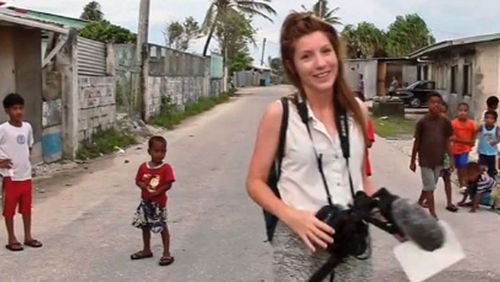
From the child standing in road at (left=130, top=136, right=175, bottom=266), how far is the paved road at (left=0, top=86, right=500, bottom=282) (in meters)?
0.26

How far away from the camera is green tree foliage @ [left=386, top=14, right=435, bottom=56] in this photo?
2633 inches

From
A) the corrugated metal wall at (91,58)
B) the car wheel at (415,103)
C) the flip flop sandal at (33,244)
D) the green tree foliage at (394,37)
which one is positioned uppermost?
the green tree foliage at (394,37)

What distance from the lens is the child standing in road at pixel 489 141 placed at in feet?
32.4

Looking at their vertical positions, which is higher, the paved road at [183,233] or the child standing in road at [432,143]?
the child standing in road at [432,143]

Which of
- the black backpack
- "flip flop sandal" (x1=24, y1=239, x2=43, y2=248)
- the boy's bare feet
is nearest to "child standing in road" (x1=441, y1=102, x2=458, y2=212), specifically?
"flip flop sandal" (x1=24, y1=239, x2=43, y2=248)

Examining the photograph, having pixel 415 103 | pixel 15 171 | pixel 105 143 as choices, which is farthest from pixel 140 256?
pixel 415 103

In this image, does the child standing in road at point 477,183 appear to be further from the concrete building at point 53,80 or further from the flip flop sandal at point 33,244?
the concrete building at point 53,80

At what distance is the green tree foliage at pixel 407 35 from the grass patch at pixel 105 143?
1973 inches

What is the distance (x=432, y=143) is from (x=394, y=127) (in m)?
15.7

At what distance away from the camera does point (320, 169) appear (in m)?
2.71

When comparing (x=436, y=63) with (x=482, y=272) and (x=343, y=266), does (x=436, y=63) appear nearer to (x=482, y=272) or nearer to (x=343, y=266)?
(x=482, y=272)

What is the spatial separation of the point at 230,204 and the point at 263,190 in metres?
7.25

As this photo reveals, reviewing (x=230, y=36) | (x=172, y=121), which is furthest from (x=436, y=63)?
(x=230, y=36)

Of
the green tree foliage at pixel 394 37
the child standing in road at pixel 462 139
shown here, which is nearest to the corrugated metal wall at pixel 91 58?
the child standing in road at pixel 462 139
